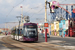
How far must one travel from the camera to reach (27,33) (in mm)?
25500

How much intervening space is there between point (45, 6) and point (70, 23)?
44.3 m

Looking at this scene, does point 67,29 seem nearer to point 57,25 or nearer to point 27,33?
point 57,25

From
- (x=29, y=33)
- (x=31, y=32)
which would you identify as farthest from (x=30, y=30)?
(x=29, y=33)

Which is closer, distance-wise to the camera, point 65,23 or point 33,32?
point 33,32

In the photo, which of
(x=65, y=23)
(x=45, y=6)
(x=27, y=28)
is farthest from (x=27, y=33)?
(x=65, y=23)

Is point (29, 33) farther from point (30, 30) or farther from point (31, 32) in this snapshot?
point (30, 30)

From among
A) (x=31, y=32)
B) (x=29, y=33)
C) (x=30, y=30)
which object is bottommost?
(x=29, y=33)

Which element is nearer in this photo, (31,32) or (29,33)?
(29,33)

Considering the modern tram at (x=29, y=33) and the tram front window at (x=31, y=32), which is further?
the tram front window at (x=31, y=32)

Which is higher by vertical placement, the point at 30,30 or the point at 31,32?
the point at 30,30

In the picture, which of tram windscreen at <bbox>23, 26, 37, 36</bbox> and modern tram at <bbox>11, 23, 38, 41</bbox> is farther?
tram windscreen at <bbox>23, 26, 37, 36</bbox>

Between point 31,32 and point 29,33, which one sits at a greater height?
point 31,32

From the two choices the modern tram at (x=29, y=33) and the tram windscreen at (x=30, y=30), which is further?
the tram windscreen at (x=30, y=30)

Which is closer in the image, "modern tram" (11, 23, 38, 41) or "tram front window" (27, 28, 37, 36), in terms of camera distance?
"modern tram" (11, 23, 38, 41)
